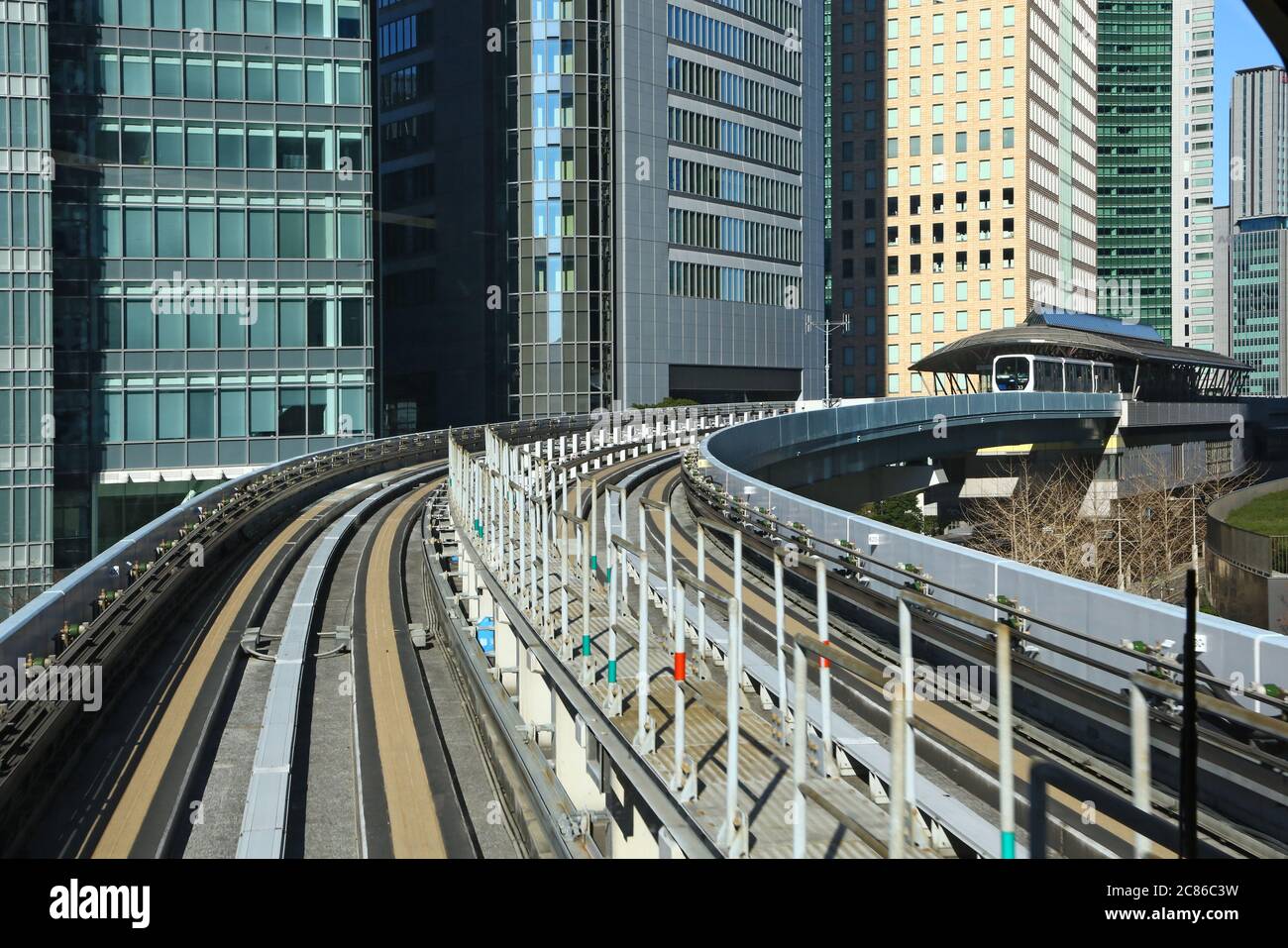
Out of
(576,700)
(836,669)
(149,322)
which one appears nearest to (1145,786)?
(836,669)

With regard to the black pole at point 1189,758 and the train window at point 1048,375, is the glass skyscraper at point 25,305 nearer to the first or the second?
the train window at point 1048,375

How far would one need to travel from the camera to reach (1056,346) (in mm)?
86188

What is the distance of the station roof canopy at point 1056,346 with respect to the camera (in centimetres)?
8594

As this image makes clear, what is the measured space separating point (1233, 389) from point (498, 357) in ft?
265

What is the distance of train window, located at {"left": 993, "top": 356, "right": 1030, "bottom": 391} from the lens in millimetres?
81312

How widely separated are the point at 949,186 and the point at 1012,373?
6079 cm

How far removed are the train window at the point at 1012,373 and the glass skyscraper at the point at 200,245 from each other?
130 ft

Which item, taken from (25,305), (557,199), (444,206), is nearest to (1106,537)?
(557,199)

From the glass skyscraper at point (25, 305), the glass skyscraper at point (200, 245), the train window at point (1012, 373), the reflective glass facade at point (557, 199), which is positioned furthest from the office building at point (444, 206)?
the glass skyscraper at point (25, 305)

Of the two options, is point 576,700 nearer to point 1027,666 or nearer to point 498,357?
point 1027,666

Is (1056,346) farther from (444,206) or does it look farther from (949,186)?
(949,186)

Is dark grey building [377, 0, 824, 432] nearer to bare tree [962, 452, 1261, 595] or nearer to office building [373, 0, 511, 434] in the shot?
office building [373, 0, 511, 434]

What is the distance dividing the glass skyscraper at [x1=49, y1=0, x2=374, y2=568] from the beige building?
7870cm

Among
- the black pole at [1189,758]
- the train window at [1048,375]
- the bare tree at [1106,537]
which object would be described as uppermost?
the train window at [1048,375]
